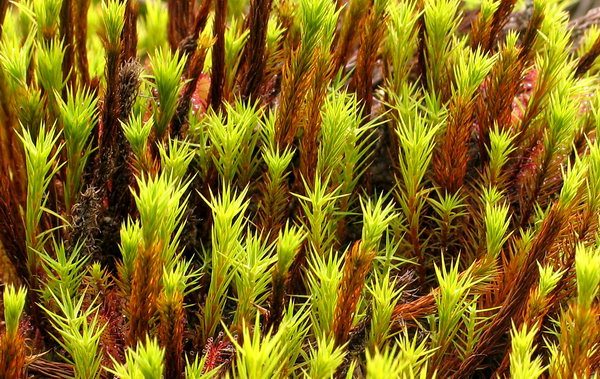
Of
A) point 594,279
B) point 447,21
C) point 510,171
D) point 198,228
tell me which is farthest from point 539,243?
point 198,228

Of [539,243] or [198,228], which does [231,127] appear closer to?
[198,228]

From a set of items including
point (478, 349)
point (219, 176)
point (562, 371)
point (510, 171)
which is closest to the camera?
point (562, 371)

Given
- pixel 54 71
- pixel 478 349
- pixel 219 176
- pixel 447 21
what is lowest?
pixel 478 349

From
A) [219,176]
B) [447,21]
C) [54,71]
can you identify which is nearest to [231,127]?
[219,176]

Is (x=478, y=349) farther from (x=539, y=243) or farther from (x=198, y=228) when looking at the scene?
(x=198, y=228)

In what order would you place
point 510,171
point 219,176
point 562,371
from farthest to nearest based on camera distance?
point 510,171 < point 219,176 < point 562,371

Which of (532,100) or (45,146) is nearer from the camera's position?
(45,146)

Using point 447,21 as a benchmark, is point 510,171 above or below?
below
